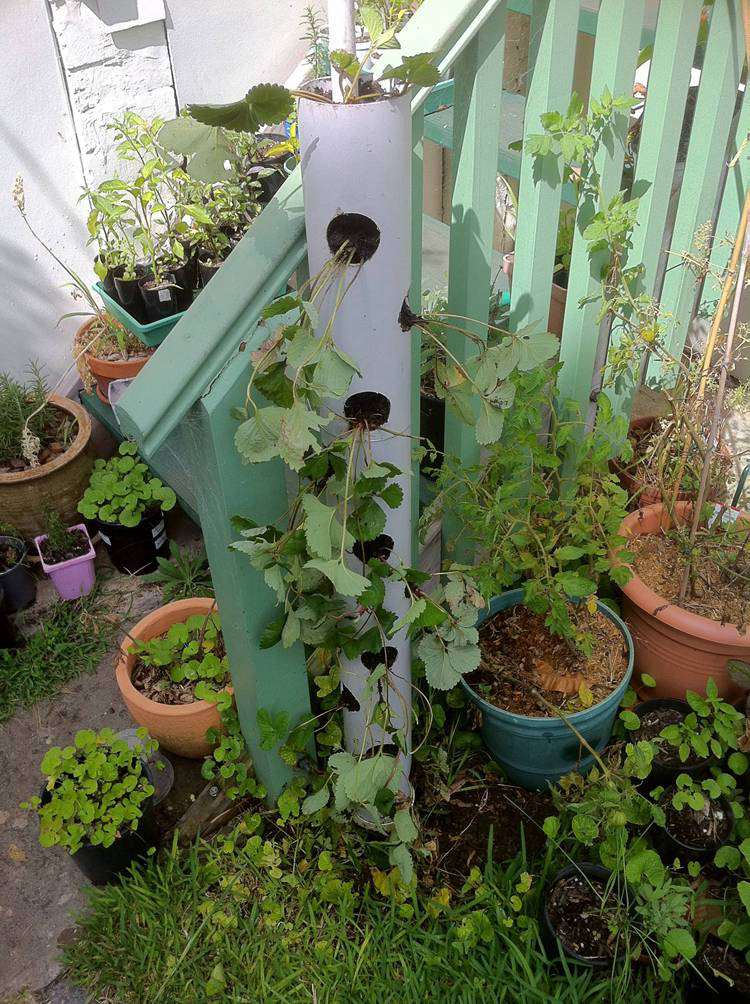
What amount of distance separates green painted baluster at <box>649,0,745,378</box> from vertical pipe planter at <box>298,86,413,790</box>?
1341mm

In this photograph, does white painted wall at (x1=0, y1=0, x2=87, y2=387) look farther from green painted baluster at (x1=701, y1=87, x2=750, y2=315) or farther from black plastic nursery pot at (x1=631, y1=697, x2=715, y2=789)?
black plastic nursery pot at (x1=631, y1=697, x2=715, y2=789)

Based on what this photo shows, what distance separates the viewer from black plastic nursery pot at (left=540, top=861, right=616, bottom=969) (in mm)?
1930

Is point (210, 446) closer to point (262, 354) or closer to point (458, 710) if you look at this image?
point (262, 354)

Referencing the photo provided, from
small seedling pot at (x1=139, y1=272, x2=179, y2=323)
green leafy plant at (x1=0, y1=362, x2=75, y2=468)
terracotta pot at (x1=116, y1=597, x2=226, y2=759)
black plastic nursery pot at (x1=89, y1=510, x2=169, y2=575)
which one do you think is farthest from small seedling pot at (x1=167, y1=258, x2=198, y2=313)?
terracotta pot at (x1=116, y1=597, x2=226, y2=759)

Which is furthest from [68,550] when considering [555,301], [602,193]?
[602,193]

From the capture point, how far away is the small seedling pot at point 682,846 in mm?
2143

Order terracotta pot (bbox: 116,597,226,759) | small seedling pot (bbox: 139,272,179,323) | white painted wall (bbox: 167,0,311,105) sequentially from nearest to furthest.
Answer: terracotta pot (bbox: 116,597,226,759) → small seedling pot (bbox: 139,272,179,323) → white painted wall (bbox: 167,0,311,105)

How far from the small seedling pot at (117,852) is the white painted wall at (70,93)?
2.24 m

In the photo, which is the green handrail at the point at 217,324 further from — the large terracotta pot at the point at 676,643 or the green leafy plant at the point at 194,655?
the large terracotta pot at the point at 676,643

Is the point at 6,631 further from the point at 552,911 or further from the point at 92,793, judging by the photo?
the point at 552,911

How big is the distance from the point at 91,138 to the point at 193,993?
3129 mm

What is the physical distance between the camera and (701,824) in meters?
2.19

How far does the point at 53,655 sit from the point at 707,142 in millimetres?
2676

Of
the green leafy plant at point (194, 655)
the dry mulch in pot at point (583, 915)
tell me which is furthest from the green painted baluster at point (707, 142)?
the green leafy plant at point (194, 655)
